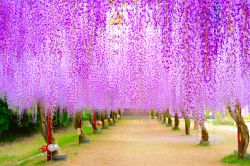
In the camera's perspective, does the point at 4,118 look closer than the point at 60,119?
Yes

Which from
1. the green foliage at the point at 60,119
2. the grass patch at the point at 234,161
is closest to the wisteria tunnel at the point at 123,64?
the grass patch at the point at 234,161

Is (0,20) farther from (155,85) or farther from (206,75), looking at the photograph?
(155,85)

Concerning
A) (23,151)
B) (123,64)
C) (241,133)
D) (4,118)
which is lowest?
(23,151)

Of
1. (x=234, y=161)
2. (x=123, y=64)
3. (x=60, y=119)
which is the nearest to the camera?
(x=234, y=161)

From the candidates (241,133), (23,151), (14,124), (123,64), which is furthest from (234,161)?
(14,124)

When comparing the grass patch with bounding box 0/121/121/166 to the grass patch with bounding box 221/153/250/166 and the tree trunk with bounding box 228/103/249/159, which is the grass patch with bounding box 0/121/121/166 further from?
the tree trunk with bounding box 228/103/249/159

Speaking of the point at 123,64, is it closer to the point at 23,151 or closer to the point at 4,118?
the point at 23,151

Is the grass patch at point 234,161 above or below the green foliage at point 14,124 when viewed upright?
below

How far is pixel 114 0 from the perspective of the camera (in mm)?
6484

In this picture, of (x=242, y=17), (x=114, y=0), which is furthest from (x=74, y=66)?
(x=242, y=17)

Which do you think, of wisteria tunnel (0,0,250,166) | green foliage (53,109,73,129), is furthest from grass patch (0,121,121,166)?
green foliage (53,109,73,129)

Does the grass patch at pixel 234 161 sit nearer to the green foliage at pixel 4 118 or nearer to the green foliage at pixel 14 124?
the green foliage at pixel 14 124

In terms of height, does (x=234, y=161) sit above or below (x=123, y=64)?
below

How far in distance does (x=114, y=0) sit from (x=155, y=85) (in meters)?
9.89
